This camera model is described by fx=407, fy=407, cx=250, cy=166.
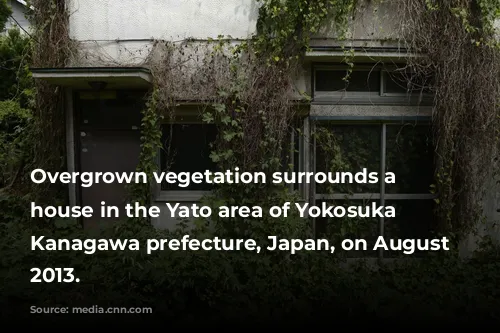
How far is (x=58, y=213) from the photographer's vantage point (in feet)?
20.4

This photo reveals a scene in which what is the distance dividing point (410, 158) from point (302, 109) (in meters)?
1.84

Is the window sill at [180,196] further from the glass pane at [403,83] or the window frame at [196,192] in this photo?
the glass pane at [403,83]

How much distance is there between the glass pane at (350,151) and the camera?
6.05 meters

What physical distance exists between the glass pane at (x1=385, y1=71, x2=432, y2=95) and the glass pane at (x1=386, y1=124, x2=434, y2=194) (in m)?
0.53

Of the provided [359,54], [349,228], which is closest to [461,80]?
[359,54]

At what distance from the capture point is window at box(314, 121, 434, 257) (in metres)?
6.09

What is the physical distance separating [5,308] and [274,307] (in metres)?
2.64

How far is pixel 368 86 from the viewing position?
6.12 meters

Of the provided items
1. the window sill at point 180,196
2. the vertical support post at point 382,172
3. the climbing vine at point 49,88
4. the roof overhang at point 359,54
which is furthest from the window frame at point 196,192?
the climbing vine at point 49,88

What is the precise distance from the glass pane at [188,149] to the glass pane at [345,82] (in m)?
1.77

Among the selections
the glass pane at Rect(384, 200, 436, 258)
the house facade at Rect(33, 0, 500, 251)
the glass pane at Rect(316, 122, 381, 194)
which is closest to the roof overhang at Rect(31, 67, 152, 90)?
the house facade at Rect(33, 0, 500, 251)

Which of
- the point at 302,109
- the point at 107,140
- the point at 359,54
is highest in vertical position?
the point at 359,54

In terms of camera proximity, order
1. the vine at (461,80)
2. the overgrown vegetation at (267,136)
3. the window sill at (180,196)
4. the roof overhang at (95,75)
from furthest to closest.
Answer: the window sill at (180,196), the vine at (461,80), the roof overhang at (95,75), the overgrown vegetation at (267,136)

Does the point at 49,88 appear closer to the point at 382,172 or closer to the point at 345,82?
the point at 345,82
